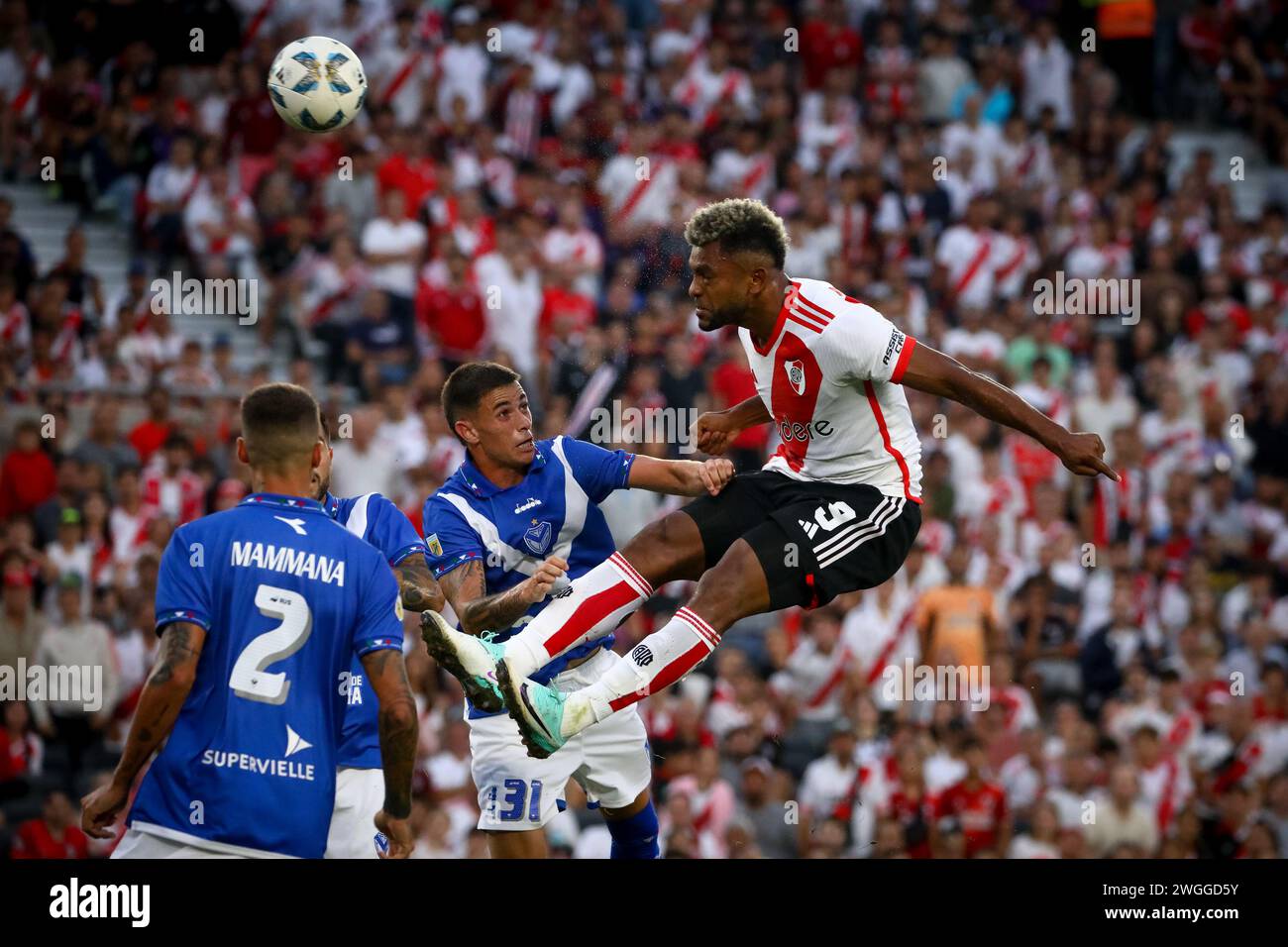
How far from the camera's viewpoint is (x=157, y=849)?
18.9 ft

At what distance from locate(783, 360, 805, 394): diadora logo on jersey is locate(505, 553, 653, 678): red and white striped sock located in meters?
0.99

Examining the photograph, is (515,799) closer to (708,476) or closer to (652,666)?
(652,666)

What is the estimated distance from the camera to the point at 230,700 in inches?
225

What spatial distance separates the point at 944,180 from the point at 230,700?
12723mm

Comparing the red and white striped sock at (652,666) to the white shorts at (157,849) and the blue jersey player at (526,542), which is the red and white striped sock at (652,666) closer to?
the blue jersey player at (526,542)

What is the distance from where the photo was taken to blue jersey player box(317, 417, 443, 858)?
22.4 ft

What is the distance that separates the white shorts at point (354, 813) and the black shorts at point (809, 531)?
1613 millimetres

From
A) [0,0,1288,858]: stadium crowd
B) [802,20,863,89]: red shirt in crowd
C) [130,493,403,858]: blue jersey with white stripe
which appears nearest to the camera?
[130,493,403,858]: blue jersey with white stripe

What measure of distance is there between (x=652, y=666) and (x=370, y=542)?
117 cm

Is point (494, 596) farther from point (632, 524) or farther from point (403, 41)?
point (403, 41)

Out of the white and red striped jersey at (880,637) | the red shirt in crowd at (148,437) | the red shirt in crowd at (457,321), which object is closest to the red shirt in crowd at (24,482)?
the red shirt in crowd at (148,437)

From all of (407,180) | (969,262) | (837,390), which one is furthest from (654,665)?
(969,262)

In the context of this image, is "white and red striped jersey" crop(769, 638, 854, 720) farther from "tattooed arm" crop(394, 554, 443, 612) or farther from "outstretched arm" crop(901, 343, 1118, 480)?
"tattooed arm" crop(394, 554, 443, 612)

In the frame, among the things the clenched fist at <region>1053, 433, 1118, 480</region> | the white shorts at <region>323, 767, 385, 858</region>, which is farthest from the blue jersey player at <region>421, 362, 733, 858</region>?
the clenched fist at <region>1053, 433, 1118, 480</region>
